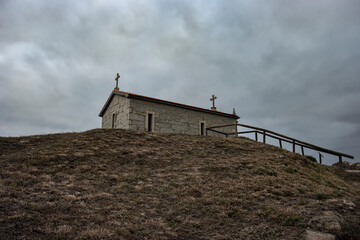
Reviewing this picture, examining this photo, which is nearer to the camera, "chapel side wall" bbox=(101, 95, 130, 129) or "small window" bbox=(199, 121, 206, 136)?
"chapel side wall" bbox=(101, 95, 130, 129)

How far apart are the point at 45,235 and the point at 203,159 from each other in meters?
9.46

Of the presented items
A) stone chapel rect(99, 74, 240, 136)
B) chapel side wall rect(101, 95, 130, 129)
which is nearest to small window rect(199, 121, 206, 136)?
stone chapel rect(99, 74, 240, 136)

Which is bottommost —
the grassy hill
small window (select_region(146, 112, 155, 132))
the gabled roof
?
the grassy hill

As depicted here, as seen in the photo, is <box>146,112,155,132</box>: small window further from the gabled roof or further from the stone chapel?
the gabled roof

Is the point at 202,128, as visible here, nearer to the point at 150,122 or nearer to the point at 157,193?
the point at 150,122

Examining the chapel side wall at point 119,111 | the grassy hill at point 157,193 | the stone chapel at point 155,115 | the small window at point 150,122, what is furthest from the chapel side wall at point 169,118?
the grassy hill at point 157,193

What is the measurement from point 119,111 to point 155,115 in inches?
123

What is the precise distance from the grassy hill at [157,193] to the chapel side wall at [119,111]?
5.14 meters

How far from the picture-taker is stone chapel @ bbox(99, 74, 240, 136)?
21250 millimetres

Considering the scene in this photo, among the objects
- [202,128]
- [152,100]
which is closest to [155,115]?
[152,100]

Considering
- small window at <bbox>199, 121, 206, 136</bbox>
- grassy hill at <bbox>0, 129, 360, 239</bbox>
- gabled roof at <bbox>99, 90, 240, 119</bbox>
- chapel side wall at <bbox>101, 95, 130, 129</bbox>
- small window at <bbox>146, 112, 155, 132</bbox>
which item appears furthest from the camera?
small window at <bbox>199, 121, 206, 136</bbox>

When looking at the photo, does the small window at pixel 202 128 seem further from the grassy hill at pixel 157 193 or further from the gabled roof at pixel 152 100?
the grassy hill at pixel 157 193

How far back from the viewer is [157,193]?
9617 mm

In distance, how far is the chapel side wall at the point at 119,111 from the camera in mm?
21431
